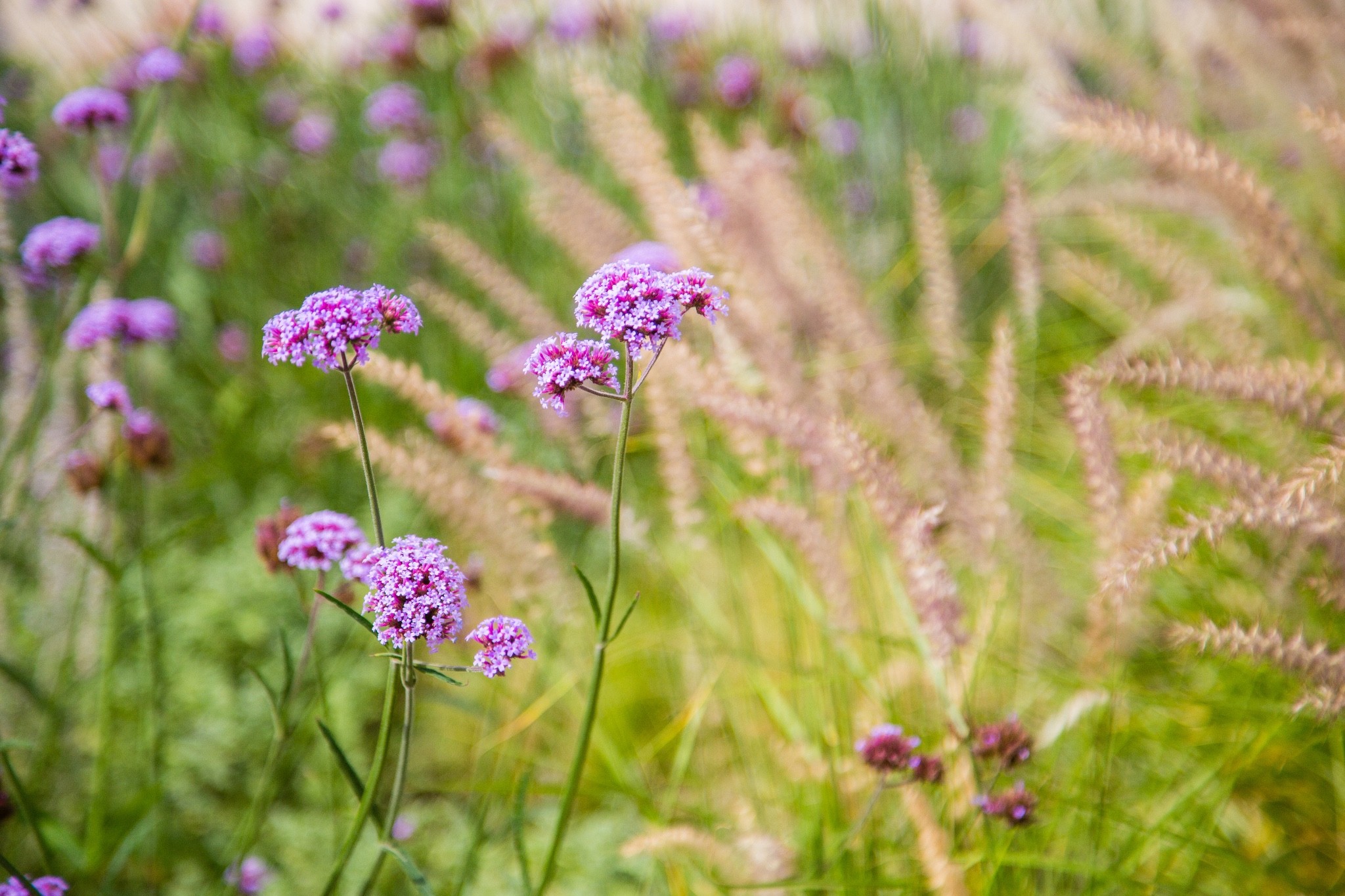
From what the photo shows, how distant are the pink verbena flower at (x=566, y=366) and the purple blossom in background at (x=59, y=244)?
1.28 metres

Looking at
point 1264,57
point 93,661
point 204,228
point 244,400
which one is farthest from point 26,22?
point 1264,57

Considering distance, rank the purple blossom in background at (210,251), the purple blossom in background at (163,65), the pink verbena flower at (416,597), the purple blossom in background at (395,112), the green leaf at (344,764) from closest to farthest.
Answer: the pink verbena flower at (416,597) → the green leaf at (344,764) → the purple blossom in background at (163,65) → the purple blossom in background at (210,251) → the purple blossom in background at (395,112)

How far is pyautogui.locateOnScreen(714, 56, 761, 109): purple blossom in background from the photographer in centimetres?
327

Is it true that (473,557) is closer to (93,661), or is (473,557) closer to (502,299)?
(502,299)

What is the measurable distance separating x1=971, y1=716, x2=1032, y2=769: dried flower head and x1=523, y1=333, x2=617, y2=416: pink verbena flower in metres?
0.75

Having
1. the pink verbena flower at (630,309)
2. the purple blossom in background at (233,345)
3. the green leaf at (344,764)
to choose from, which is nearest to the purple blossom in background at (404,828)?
the green leaf at (344,764)

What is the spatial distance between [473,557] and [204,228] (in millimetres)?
3476

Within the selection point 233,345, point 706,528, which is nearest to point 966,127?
point 706,528

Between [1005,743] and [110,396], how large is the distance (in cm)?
149

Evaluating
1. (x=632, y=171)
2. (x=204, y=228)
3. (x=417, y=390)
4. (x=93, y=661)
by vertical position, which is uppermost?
(x=204, y=228)

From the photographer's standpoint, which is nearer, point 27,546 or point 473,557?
point 473,557

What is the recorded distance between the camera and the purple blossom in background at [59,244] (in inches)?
67.2

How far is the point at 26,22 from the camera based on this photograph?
3521mm

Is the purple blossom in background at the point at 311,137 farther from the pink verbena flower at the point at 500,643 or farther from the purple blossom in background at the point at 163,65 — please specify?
the pink verbena flower at the point at 500,643
